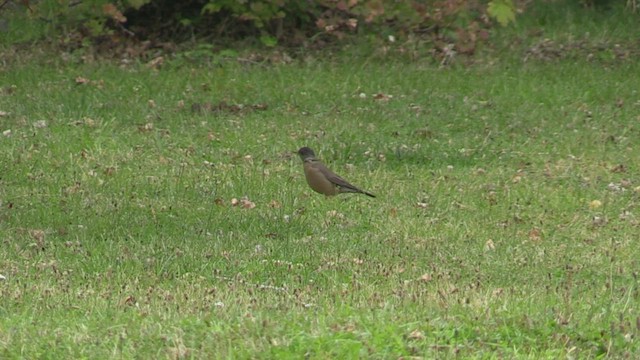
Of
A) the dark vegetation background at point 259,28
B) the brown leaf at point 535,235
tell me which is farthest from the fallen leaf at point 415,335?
the dark vegetation background at point 259,28

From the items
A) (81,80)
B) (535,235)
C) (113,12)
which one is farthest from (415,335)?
(113,12)

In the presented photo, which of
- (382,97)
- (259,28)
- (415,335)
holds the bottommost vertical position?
(382,97)

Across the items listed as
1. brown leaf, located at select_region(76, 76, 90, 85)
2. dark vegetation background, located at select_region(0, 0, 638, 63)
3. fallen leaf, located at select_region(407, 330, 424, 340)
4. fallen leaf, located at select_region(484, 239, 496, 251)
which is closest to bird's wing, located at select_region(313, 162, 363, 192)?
fallen leaf, located at select_region(484, 239, 496, 251)

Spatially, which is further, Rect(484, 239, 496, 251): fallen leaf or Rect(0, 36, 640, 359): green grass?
Rect(484, 239, 496, 251): fallen leaf

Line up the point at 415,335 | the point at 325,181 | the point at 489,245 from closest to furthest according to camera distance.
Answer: the point at 415,335 < the point at 489,245 < the point at 325,181

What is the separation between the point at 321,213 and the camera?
31.3ft

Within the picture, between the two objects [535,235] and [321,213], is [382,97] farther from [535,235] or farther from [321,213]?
[535,235]

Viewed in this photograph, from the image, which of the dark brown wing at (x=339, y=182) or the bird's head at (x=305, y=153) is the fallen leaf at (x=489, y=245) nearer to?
the dark brown wing at (x=339, y=182)

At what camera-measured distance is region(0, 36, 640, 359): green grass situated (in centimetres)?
598

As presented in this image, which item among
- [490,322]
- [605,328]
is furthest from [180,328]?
[605,328]

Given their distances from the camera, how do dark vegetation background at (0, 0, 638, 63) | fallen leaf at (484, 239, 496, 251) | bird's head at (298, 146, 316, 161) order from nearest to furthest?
1. fallen leaf at (484, 239, 496, 251)
2. bird's head at (298, 146, 316, 161)
3. dark vegetation background at (0, 0, 638, 63)

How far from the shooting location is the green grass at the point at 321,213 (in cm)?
598

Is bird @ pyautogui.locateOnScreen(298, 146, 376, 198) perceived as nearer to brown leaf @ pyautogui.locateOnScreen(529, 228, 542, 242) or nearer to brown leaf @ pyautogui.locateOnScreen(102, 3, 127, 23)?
brown leaf @ pyautogui.locateOnScreen(529, 228, 542, 242)

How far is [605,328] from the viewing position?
239 inches
